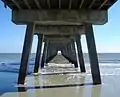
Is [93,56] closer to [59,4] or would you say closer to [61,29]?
[59,4]

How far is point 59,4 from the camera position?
14719 mm

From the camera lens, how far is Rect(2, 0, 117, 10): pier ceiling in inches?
565

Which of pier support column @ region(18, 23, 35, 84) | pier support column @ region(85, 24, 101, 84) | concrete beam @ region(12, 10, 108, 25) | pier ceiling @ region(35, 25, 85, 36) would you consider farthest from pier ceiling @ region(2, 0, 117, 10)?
pier ceiling @ region(35, 25, 85, 36)

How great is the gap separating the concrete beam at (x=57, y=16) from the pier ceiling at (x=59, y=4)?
0.71ft

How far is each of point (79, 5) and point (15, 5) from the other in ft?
10.7

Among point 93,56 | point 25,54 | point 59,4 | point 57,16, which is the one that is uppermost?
point 59,4

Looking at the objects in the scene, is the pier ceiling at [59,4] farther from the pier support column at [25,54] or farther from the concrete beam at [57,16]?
the pier support column at [25,54]

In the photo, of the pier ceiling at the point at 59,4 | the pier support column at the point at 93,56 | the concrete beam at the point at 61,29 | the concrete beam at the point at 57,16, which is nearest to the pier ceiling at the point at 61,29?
the concrete beam at the point at 61,29

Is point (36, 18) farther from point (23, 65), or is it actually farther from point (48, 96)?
point (48, 96)

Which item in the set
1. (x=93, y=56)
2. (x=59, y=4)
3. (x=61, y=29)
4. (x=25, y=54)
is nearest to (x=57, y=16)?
(x=59, y=4)

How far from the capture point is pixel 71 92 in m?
11.4

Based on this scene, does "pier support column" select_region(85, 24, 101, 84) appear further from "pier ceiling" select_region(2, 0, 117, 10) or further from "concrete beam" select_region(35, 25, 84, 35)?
"concrete beam" select_region(35, 25, 84, 35)

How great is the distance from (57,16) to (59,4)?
0.81 m

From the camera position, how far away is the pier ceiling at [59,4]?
47.1 feet
